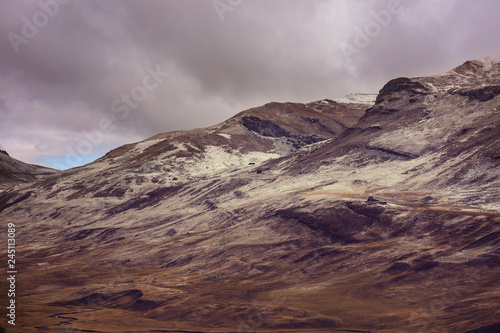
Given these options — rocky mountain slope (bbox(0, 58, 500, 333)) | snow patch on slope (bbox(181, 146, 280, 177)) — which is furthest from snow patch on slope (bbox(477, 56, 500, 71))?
snow patch on slope (bbox(181, 146, 280, 177))

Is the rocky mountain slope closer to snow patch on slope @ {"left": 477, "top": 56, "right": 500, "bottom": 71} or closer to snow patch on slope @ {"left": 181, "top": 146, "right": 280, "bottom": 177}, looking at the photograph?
snow patch on slope @ {"left": 477, "top": 56, "right": 500, "bottom": 71}

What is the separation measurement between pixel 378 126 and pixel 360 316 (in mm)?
76209

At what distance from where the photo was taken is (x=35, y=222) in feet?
390

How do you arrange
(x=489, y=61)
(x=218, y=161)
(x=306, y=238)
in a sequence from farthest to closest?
(x=218, y=161) < (x=489, y=61) < (x=306, y=238)

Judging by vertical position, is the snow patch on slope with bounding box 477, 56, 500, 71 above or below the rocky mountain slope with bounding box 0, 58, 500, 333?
above

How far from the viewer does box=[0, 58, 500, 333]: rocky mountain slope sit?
40.1 m

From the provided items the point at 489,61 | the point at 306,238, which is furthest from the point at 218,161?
the point at 489,61

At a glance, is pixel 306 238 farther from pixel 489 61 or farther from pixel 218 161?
pixel 489 61

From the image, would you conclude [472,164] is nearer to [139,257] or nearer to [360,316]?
[360,316]

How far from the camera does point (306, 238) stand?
201 ft

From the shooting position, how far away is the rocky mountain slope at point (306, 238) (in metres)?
40.1

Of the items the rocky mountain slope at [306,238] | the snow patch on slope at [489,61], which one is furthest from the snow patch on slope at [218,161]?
the snow patch on slope at [489,61]

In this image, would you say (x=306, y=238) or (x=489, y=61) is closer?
(x=306, y=238)

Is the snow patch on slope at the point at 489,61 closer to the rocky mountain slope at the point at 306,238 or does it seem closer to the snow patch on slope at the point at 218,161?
the rocky mountain slope at the point at 306,238
